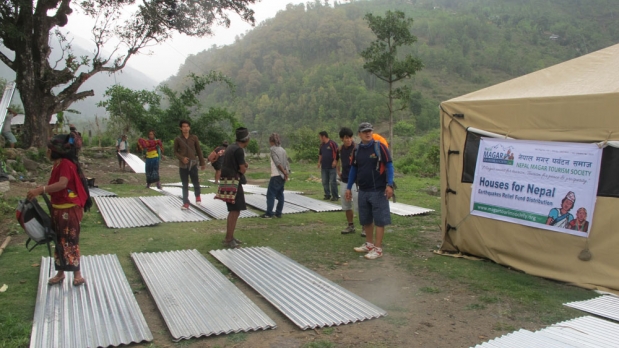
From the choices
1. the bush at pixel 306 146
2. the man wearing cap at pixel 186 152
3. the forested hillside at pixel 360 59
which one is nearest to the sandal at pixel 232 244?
the man wearing cap at pixel 186 152

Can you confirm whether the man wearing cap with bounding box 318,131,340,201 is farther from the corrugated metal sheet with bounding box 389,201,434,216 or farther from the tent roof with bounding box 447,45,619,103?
the tent roof with bounding box 447,45,619,103

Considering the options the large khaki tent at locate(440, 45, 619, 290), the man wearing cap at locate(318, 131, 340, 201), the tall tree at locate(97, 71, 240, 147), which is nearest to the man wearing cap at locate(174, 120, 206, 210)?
the man wearing cap at locate(318, 131, 340, 201)

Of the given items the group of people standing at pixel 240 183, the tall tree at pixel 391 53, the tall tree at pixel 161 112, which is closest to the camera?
the group of people standing at pixel 240 183

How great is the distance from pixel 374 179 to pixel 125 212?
16.7 ft

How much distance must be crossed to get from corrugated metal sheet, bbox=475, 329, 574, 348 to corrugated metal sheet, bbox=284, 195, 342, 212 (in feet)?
19.9

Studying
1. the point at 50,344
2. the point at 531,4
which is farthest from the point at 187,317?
the point at 531,4

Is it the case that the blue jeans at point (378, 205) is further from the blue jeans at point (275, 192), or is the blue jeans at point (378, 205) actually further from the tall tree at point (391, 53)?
the tall tree at point (391, 53)

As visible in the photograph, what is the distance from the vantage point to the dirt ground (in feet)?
11.8

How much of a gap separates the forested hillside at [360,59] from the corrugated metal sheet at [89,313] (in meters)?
48.9

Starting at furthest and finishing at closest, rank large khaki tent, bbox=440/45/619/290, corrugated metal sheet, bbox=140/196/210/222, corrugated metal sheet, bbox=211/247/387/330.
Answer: corrugated metal sheet, bbox=140/196/210/222 < large khaki tent, bbox=440/45/619/290 < corrugated metal sheet, bbox=211/247/387/330

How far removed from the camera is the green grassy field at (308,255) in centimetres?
428

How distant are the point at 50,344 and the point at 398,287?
328 cm

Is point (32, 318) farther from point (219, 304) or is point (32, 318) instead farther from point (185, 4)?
point (185, 4)

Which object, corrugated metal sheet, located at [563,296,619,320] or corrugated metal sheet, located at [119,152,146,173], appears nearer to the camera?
corrugated metal sheet, located at [563,296,619,320]
